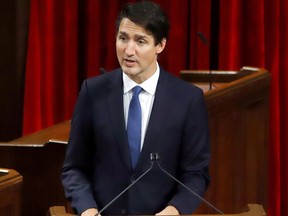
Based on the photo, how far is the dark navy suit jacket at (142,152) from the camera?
2455 millimetres

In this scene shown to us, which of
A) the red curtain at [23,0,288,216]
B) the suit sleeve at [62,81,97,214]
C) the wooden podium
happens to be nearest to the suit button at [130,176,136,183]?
the suit sleeve at [62,81,97,214]

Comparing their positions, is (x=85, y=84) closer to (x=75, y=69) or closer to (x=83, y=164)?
(x=83, y=164)

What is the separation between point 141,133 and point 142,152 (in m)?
0.06

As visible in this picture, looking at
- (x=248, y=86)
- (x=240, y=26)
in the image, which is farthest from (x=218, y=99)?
(x=240, y=26)

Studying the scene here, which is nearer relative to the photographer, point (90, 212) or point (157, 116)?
point (90, 212)

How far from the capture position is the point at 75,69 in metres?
5.05

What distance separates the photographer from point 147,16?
2418mm

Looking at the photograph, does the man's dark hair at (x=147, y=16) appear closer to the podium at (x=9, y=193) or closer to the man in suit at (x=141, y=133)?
the man in suit at (x=141, y=133)

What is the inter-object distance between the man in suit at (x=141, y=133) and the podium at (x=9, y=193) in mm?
425

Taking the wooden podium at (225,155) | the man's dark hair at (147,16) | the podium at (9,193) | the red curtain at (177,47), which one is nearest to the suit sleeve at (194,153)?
the man's dark hair at (147,16)

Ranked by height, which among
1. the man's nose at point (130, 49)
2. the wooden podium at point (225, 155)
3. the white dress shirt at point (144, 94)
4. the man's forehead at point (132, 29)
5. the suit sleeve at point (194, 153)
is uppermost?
the man's forehead at point (132, 29)

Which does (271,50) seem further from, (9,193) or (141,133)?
(141,133)

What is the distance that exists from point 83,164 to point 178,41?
261 cm

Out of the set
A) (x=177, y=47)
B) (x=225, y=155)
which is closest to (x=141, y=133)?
(x=225, y=155)
